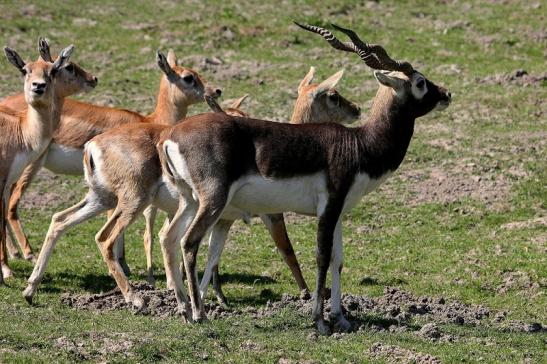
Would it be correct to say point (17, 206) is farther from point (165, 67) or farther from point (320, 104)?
point (320, 104)

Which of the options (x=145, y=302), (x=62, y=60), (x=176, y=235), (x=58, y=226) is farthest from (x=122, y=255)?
(x=176, y=235)

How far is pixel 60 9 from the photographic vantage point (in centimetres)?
2266

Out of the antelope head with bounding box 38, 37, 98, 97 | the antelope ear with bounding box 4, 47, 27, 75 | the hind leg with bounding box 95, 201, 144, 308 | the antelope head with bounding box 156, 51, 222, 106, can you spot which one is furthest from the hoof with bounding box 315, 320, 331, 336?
the antelope head with bounding box 38, 37, 98, 97

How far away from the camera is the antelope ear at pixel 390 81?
34.1ft

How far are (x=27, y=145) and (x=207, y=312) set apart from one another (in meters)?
2.84

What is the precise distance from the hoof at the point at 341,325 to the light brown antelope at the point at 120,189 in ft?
4.61

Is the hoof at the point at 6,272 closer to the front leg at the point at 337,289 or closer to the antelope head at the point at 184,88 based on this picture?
the antelope head at the point at 184,88

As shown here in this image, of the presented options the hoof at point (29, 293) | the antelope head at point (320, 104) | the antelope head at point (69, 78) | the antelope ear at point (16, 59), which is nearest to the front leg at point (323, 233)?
the antelope head at point (320, 104)

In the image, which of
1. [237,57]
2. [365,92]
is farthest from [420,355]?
[237,57]

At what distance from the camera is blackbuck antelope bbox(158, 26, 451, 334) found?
9.88m

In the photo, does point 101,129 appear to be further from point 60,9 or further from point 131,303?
point 60,9

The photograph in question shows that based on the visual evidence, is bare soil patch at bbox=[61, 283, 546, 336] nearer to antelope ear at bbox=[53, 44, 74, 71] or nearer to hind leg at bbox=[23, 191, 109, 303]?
hind leg at bbox=[23, 191, 109, 303]

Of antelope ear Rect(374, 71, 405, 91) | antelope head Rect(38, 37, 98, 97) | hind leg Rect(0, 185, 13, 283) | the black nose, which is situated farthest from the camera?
antelope head Rect(38, 37, 98, 97)

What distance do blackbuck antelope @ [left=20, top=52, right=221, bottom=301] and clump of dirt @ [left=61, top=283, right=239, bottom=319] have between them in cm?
48
